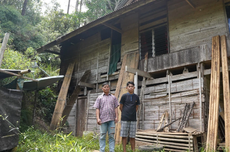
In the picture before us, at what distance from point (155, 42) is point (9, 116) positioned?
5682 mm

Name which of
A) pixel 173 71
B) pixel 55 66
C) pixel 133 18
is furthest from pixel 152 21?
pixel 55 66

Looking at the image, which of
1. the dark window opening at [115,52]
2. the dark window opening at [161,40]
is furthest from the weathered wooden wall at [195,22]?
the dark window opening at [115,52]

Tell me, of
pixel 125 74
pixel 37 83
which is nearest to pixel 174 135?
pixel 125 74

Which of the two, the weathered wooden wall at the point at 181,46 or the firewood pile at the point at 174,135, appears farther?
the weathered wooden wall at the point at 181,46

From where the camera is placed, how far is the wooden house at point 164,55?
6.12 metres

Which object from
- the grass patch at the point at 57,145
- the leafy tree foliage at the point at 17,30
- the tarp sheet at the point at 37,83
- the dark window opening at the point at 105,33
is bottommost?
the grass patch at the point at 57,145

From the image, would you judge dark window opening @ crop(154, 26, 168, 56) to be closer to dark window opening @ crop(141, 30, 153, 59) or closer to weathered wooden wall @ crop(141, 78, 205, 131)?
dark window opening @ crop(141, 30, 153, 59)

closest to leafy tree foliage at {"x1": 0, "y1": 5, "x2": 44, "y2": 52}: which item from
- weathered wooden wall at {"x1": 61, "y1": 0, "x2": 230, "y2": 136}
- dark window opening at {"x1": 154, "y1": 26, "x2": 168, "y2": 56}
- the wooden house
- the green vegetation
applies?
the green vegetation

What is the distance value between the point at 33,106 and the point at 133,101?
20.7 ft

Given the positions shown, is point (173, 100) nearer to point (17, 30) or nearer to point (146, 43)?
point (146, 43)

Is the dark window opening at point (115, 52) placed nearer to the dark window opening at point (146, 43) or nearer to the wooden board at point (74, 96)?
the dark window opening at point (146, 43)

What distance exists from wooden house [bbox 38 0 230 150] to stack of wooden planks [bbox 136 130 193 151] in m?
0.73

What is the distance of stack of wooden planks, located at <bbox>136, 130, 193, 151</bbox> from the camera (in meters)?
5.12

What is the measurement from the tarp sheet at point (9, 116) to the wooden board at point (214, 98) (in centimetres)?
477
